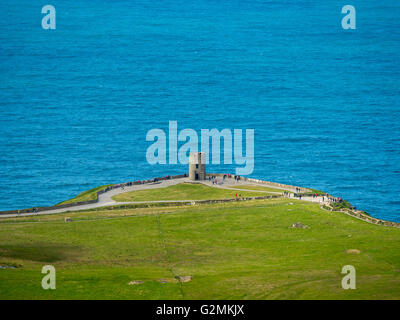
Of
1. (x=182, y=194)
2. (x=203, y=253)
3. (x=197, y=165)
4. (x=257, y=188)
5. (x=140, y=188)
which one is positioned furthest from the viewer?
(x=197, y=165)

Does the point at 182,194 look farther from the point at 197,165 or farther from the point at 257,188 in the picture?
the point at 257,188

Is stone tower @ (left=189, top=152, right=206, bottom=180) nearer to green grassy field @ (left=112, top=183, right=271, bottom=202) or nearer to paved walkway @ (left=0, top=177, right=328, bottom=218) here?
paved walkway @ (left=0, top=177, right=328, bottom=218)

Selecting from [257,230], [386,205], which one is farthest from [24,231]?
[386,205]

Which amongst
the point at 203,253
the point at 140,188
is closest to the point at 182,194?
the point at 140,188

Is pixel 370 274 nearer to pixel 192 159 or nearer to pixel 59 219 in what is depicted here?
pixel 59 219

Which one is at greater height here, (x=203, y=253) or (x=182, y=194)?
(x=182, y=194)

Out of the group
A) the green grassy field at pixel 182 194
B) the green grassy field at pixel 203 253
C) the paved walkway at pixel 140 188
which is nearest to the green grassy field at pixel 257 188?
the paved walkway at pixel 140 188

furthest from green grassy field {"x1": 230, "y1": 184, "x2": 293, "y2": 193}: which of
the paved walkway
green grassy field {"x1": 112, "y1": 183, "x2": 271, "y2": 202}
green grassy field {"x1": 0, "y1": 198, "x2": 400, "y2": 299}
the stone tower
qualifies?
green grassy field {"x1": 0, "y1": 198, "x2": 400, "y2": 299}
